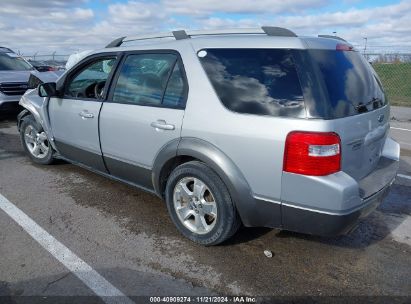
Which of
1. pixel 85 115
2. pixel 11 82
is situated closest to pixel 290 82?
pixel 85 115

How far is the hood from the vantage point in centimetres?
933

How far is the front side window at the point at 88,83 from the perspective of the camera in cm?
457

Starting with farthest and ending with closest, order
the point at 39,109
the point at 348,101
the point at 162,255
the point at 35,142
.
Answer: the point at 35,142, the point at 39,109, the point at 162,255, the point at 348,101

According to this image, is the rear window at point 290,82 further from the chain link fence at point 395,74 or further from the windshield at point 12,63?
the chain link fence at point 395,74

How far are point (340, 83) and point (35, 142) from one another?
451 cm

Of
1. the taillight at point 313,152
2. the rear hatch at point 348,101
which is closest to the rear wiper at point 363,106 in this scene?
the rear hatch at point 348,101

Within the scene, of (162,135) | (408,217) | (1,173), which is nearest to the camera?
(162,135)

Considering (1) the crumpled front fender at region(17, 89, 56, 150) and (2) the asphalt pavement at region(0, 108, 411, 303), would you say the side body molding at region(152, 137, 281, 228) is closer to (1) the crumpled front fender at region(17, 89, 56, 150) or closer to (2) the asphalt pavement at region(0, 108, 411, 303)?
(2) the asphalt pavement at region(0, 108, 411, 303)

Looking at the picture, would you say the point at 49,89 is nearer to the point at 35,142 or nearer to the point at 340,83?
the point at 35,142

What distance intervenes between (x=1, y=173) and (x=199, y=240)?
3.54 m

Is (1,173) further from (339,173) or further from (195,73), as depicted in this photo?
(339,173)

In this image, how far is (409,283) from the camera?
9.66 feet

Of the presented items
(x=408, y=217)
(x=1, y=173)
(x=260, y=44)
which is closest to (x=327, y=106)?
(x=260, y=44)

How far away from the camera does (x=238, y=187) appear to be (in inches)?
119
